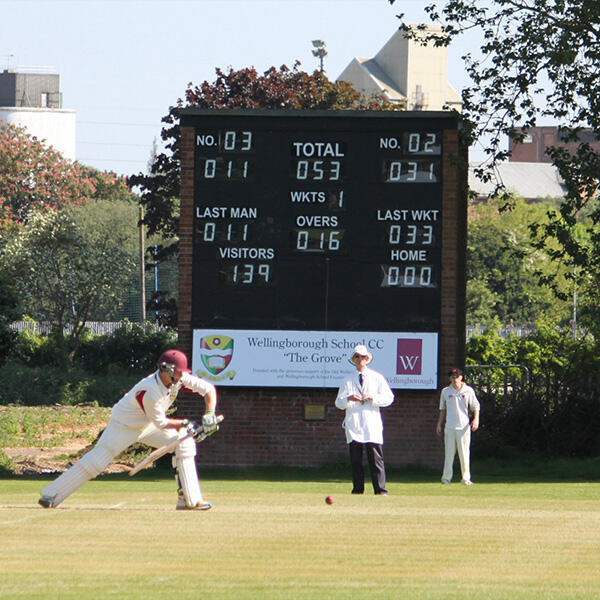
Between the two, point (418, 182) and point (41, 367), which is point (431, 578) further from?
point (41, 367)

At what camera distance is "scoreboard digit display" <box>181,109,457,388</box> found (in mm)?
24234

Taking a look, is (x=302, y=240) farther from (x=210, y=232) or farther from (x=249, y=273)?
(x=210, y=232)

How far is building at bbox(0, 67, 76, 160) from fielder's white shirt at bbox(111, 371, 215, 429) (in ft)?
412

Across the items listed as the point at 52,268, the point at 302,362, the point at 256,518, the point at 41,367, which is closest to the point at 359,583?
the point at 256,518

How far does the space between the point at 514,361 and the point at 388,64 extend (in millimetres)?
92974

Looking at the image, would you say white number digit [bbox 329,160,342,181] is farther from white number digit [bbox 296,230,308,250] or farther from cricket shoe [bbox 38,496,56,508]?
cricket shoe [bbox 38,496,56,508]

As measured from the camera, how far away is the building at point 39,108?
138625 millimetres

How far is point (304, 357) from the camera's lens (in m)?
24.7

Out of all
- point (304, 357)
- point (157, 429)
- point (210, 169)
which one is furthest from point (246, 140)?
point (157, 429)

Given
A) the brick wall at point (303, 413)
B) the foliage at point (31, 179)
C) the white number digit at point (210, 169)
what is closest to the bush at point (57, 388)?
the brick wall at point (303, 413)

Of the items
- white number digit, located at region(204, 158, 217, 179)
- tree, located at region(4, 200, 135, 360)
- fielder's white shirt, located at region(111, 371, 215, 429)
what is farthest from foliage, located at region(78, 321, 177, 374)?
fielder's white shirt, located at region(111, 371, 215, 429)

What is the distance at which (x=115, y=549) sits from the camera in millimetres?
11500

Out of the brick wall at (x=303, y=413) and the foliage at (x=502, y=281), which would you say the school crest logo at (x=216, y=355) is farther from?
the foliage at (x=502, y=281)

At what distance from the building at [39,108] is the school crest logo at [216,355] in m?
115
